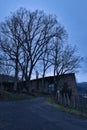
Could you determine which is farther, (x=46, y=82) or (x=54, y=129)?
(x=46, y=82)

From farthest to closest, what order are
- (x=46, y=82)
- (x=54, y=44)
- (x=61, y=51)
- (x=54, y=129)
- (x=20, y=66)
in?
(x=46, y=82) < (x=61, y=51) < (x=54, y=44) < (x=20, y=66) < (x=54, y=129)

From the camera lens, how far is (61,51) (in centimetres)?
6738

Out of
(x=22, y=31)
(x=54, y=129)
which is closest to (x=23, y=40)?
(x=22, y=31)

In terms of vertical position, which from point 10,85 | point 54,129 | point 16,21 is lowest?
point 54,129

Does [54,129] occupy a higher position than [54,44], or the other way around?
[54,44]

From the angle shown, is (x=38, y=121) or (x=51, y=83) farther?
(x=51, y=83)

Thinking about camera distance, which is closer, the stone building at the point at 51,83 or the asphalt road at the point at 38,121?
the asphalt road at the point at 38,121

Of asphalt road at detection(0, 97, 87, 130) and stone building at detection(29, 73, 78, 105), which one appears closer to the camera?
asphalt road at detection(0, 97, 87, 130)

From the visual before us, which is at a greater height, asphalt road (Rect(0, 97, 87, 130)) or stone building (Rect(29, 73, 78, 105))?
stone building (Rect(29, 73, 78, 105))

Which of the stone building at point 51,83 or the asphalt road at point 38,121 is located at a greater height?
the stone building at point 51,83

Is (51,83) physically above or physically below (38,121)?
above

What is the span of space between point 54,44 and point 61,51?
5.08 meters

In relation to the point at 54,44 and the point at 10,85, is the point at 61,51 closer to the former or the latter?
the point at 54,44

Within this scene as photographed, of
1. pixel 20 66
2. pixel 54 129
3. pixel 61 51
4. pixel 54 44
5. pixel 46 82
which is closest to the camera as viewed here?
pixel 54 129
